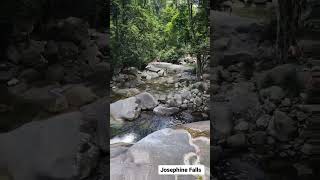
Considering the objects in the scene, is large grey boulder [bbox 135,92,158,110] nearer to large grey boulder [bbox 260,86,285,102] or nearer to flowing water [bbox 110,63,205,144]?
flowing water [bbox 110,63,205,144]

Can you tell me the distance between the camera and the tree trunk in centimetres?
226

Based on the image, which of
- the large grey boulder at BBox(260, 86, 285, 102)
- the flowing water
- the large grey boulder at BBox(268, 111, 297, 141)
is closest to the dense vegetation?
the flowing water

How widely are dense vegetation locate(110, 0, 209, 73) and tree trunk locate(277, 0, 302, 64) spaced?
0.39 meters

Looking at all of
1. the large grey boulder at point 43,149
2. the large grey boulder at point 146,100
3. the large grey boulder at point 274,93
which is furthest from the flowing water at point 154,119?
the large grey boulder at point 274,93

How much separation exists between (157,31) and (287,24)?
0.70 metres

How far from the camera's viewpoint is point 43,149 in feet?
7.44

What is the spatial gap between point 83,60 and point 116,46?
0.19 m

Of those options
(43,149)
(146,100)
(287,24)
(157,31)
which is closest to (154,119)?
(146,100)

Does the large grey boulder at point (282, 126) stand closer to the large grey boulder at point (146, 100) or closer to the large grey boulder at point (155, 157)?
the large grey boulder at point (155, 157)

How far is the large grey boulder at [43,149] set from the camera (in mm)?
2250

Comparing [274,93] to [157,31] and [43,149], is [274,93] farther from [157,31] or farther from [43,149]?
[43,149]

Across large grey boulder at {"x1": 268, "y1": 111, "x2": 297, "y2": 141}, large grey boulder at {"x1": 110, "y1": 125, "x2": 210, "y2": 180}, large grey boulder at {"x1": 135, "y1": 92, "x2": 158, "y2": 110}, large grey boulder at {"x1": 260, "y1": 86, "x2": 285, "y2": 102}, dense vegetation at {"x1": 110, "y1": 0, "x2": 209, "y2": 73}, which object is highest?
dense vegetation at {"x1": 110, "y1": 0, "x2": 209, "y2": 73}

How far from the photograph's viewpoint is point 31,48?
2271 mm

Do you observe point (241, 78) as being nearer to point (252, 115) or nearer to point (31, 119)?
point (252, 115)
